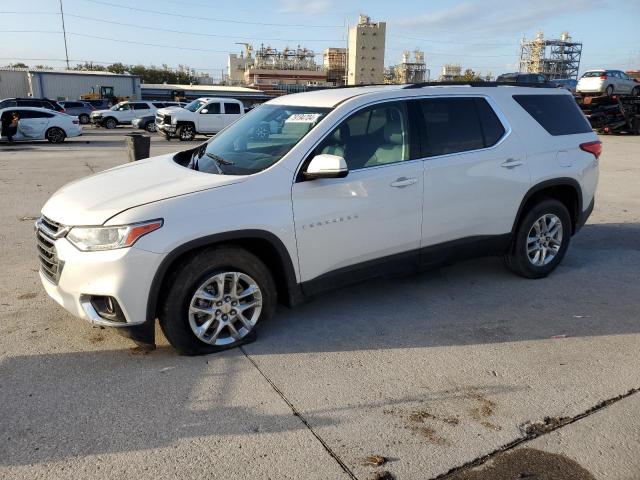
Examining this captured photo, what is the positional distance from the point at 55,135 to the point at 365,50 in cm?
11852

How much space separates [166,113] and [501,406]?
923 inches

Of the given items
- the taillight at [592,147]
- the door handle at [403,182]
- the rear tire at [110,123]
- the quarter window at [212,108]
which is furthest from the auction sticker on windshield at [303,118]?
the rear tire at [110,123]

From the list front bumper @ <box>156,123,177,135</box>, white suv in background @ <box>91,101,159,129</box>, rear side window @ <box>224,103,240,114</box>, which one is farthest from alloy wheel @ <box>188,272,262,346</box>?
white suv in background @ <box>91,101,159,129</box>

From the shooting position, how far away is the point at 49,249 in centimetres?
365

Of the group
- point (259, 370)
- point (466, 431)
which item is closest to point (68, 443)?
point (259, 370)

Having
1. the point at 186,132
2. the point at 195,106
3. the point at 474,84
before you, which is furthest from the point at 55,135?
the point at 474,84

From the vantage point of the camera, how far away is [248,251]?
12.4 feet

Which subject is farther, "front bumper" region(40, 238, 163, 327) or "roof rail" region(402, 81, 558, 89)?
"roof rail" region(402, 81, 558, 89)

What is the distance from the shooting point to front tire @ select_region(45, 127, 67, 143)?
20875 millimetres

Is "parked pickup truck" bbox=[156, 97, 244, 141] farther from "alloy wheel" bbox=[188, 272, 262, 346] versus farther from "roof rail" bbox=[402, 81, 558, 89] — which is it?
"alloy wheel" bbox=[188, 272, 262, 346]

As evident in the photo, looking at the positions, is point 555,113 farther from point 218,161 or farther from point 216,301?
point 216,301

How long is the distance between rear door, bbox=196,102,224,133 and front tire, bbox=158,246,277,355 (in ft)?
71.7

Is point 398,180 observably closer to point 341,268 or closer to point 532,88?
point 341,268

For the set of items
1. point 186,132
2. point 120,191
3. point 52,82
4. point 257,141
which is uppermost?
point 52,82
